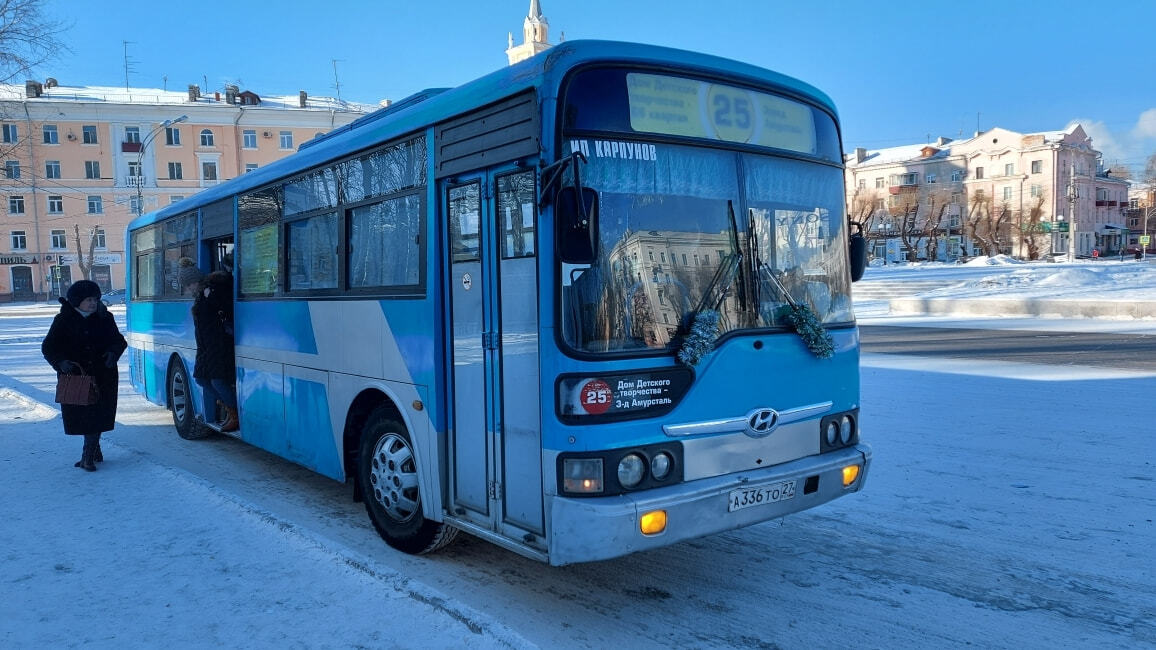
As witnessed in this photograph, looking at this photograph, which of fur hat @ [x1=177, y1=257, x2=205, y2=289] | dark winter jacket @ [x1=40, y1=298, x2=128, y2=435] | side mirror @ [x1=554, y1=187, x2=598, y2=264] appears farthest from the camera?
fur hat @ [x1=177, y1=257, x2=205, y2=289]

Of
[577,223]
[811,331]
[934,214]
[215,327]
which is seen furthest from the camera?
[934,214]

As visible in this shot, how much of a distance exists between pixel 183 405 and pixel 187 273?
177cm

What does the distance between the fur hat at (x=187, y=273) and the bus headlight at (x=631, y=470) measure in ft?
19.5

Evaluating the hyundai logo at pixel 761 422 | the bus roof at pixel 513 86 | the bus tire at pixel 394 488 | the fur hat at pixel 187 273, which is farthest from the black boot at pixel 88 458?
the hyundai logo at pixel 761 422

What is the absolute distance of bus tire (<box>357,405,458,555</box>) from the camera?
5406mm

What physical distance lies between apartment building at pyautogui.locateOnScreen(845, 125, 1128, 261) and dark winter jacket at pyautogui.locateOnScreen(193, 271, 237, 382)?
244 feet

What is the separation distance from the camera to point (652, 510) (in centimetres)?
409

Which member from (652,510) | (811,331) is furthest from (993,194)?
(652,510)

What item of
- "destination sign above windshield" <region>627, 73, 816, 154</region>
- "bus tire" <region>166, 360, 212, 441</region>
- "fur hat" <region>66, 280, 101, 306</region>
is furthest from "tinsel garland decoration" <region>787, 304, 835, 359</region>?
"bus tire" <region>166, 360, 212, 441</region>

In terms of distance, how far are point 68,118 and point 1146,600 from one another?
2870 inches

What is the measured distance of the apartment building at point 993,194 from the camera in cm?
→ 8019

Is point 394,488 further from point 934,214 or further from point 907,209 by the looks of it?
point 934,214

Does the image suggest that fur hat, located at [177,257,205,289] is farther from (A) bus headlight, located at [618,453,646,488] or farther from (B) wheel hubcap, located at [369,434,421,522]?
(A) bus headlight, located at [618,453,646,488]

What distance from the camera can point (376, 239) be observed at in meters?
5.84
